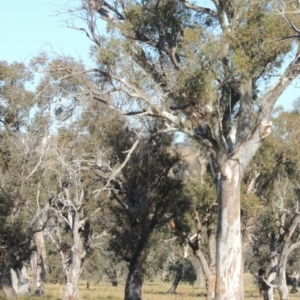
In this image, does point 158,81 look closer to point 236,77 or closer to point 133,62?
point 133,62

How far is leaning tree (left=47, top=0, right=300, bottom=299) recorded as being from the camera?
638 inches

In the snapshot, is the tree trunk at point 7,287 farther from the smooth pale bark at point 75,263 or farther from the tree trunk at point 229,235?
the tree trunk at point 229,235

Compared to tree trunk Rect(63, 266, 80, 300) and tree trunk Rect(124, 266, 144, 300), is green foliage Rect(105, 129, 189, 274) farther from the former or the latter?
tree trunk Rect(63, 266, 80, 300)

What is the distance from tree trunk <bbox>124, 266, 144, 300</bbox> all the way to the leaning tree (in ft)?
42.2

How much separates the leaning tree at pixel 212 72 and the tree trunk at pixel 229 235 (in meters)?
0.02

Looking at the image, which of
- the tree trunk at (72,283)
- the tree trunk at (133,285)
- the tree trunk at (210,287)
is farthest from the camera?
the tree trunk at (72,283)

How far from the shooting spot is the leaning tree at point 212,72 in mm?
16203

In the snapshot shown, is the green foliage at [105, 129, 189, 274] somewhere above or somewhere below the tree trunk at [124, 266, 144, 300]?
above

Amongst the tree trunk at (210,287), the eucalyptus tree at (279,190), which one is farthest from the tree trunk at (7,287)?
the eucalyptus tree at (279,190)

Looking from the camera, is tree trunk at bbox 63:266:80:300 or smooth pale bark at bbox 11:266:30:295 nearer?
tree trunk at bbox 63:266:80:300

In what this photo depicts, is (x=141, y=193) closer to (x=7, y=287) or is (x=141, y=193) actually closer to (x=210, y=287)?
(x=210, y=287)

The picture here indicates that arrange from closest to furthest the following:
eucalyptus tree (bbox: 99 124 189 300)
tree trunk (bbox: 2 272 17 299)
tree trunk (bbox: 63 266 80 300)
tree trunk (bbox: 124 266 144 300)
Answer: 1. tree trunk (bbox: 124 266 144 300)
2. eucalyptus tree (bbox: 99 124 189 300)
3. tree trunk (bbox: 2 272 17 299)
4. tree trunk (bbox: 63 266 80 300)

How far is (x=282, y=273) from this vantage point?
120ft

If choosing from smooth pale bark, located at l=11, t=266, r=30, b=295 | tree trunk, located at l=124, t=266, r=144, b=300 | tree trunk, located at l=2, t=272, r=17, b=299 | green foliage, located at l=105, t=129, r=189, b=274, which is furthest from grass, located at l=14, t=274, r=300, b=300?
green foliage, located at l=105, t=129, r=189, b=274
